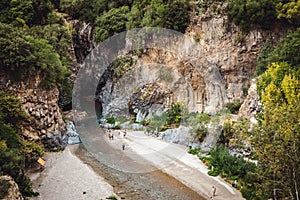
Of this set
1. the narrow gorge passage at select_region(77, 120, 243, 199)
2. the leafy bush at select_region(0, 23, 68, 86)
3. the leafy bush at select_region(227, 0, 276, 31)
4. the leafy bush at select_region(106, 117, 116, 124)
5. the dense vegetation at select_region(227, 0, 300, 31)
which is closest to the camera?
the narrow gorge passage at select_region(77, 120, 243, 199)

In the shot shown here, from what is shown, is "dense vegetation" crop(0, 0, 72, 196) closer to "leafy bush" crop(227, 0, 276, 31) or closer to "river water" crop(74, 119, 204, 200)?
"river water" crop(74, 119, 204, 200)

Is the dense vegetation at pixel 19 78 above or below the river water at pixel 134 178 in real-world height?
above

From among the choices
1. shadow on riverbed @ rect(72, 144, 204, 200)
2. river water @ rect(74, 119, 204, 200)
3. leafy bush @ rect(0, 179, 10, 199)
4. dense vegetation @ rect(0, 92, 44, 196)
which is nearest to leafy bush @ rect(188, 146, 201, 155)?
river water @ rect(74, 119, 204, 200)

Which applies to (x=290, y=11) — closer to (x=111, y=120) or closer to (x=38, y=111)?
(x=111, y=120)

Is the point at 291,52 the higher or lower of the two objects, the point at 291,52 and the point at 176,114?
the higher

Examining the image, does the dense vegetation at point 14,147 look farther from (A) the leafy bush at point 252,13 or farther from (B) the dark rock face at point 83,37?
(B) the dark rock face at point 83,37

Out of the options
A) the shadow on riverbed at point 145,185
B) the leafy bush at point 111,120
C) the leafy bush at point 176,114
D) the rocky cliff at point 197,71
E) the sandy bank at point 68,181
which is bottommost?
the shadow on riverbed at point 145,185

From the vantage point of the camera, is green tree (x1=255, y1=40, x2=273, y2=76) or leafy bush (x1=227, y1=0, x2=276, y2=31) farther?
leafy bush (x1=227, y1=0, x2=276, y2=31)

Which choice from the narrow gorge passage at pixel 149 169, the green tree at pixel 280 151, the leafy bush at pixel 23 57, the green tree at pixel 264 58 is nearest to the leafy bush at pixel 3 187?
the narrow gorge passage at pixel 149 169

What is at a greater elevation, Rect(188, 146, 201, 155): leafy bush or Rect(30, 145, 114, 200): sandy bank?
Rect(188, 146, 201, 155): leafy bush

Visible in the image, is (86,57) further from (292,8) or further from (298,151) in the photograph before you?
(298,151)

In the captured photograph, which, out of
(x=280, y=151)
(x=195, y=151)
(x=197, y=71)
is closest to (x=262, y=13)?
(x=197, y=71)

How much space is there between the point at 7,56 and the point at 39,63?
9.82 ft

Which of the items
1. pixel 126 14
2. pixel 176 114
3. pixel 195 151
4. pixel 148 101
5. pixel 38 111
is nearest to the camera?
pixel 195 151
